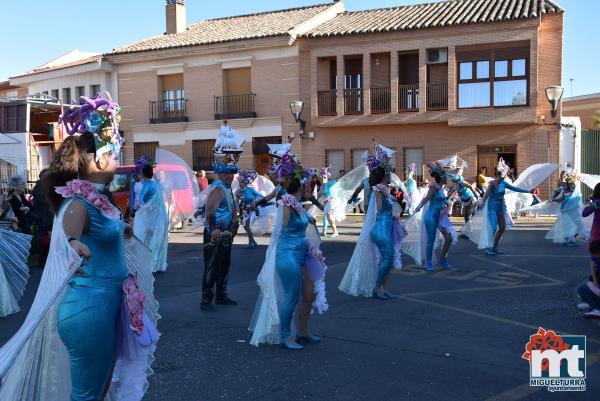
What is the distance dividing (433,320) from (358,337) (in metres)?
1.15

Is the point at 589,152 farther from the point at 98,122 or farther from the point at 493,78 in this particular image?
the point at 98,122

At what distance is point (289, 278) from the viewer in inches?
225

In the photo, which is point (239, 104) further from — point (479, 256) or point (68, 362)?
point (68, 362)

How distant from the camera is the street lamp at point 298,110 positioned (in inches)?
908

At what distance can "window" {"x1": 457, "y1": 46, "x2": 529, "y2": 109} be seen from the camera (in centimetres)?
2238

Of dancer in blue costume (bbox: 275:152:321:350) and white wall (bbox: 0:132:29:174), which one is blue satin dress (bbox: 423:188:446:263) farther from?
white wall (bbox: 0:132:29:174)

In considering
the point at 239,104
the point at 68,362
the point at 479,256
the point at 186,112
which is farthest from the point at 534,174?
the point at 186,112

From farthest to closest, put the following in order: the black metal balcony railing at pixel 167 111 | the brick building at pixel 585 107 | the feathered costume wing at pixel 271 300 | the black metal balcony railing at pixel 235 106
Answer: the brick building at pixel 585 107 → the black metal balcony railing at pixel 167 111 → the black metal balcony railing at pixel 235 106 → the feathered costume wing at pixel 271 300

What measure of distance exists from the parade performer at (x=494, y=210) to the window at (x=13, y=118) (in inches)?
681

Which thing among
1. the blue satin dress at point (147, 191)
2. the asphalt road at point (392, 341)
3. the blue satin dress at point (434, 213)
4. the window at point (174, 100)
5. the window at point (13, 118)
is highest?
the window at point (174, 100)

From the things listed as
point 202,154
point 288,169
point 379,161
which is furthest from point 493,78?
point 288,169

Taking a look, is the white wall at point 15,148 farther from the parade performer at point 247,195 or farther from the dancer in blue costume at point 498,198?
the dancer in blue costume at point 498,198

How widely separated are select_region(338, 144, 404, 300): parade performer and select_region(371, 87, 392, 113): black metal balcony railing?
16.7 meters

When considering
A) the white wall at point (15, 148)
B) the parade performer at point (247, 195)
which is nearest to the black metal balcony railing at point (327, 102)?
the parade performer at point (247, 195)
